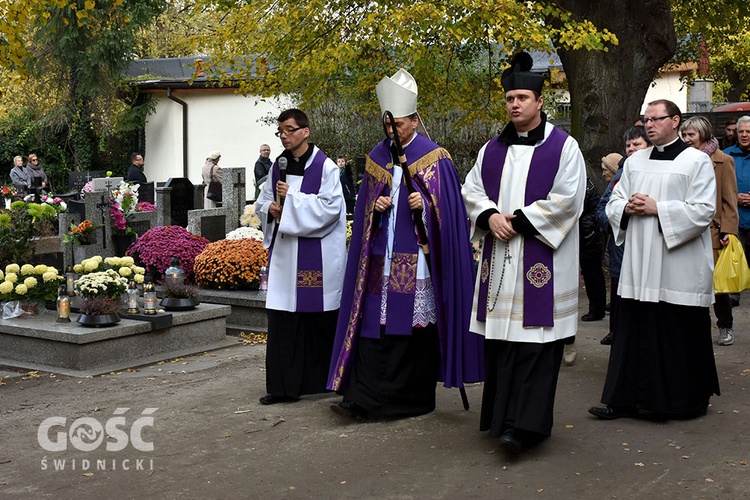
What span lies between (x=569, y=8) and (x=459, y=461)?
1011 centimetres

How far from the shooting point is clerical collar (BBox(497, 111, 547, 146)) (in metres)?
6.13

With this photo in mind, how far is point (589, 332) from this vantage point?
1010 centimetres

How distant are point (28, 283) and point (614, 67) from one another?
28.6ft

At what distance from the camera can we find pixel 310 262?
7.53 m

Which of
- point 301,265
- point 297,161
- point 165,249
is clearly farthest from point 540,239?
point 165,249

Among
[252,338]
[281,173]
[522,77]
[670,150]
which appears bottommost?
[252,338]

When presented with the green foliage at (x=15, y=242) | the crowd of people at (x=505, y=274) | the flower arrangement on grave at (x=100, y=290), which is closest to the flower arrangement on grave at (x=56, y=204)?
the green foliage at (x=15, y=242)

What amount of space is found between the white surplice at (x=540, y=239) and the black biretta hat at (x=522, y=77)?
281mm

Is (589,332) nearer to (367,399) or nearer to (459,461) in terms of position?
(367,399)

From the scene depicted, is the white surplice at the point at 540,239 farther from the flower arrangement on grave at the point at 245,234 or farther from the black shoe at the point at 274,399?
the flower arrangement on grave at the point at 245,234

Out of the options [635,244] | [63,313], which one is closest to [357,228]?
[635,244]

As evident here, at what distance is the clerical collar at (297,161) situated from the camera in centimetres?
757

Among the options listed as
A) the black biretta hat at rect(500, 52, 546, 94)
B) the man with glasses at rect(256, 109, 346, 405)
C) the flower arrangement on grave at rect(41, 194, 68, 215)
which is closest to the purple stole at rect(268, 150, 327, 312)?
the man with glasses at rect(256, 109, 346, 405)

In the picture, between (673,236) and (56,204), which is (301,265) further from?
(56,204)
